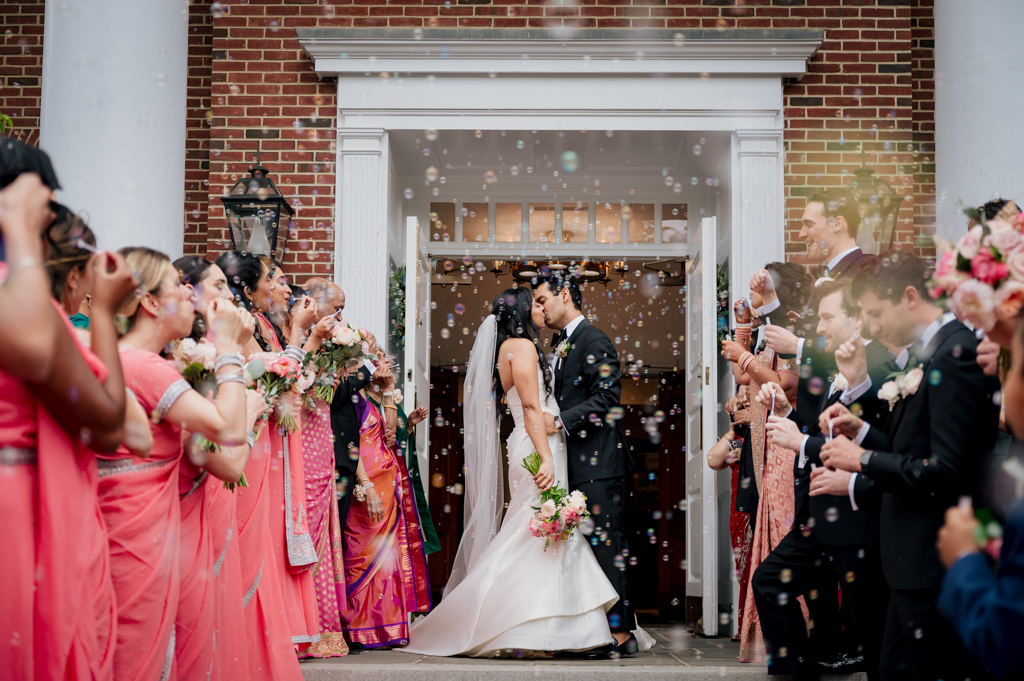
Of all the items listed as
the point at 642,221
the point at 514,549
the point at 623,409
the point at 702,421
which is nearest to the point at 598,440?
the point at 514,549

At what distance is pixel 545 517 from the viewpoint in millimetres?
4797

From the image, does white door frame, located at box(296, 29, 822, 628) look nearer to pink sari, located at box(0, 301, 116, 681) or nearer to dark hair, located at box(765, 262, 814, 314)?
dark hair, located at box(765, 262, 814, 314)

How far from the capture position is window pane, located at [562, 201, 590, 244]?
24.8ft

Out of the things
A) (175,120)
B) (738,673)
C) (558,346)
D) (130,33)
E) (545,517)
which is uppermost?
(130,33)

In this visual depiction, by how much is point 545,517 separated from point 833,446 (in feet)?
6.73

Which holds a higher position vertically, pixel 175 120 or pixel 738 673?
pixel 175 120

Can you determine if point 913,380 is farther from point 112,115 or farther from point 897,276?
point 112,115

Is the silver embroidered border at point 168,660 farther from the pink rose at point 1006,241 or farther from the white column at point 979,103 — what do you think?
the white column at point 979,103

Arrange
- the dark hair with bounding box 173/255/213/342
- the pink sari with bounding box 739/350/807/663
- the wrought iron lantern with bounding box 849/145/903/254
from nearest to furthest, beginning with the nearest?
the dark hair with bounding box 173/255/213/342 < the pink sari with bounding box 739/350/807/663 < the wrought iron lantern with bounding box 849/145/903/254

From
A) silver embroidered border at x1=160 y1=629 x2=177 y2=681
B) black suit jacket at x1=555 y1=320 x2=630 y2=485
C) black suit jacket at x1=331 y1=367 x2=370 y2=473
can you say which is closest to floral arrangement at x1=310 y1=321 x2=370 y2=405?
black suit jacket at x1=331 y1=367 x2=370 y2=473

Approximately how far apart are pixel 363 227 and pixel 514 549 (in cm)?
273

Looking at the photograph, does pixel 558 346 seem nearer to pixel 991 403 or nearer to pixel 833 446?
pixel 833 446

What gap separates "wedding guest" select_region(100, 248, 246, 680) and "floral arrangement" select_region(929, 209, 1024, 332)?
6.54 ft

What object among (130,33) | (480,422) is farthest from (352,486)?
(130,33)
